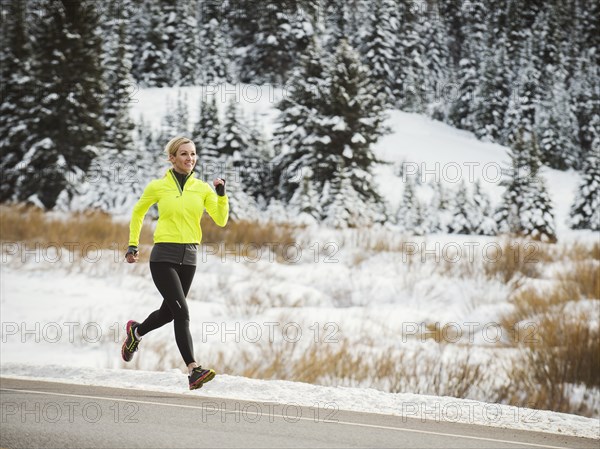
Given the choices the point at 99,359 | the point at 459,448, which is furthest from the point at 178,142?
the point at 99,359

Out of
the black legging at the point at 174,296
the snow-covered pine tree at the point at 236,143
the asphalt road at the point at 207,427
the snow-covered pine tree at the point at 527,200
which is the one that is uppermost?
the snow-covered pine tree at the point at 236,143

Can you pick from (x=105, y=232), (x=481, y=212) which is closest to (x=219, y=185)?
(x=105, y=232)

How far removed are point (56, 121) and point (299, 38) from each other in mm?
34544

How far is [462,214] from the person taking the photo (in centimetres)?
4512

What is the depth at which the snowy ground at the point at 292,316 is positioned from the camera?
7.61 meters

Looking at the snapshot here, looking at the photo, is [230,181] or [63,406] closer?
[63,406]

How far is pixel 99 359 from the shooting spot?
34.1 ft

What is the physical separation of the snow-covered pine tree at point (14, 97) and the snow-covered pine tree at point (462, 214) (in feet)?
99.2

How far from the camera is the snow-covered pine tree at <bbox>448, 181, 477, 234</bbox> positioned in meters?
44.6

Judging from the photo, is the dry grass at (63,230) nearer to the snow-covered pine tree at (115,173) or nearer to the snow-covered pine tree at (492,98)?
the snow-covered pine tree at (115,173)

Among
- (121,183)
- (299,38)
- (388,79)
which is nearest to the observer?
(121,183)

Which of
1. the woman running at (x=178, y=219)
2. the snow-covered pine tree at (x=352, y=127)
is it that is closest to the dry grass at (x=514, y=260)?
the woman running at (x=178, y=219)

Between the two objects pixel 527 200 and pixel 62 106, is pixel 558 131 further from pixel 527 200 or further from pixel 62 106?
pixel 62 106

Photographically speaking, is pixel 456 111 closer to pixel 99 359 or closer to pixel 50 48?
pixel 50 48
